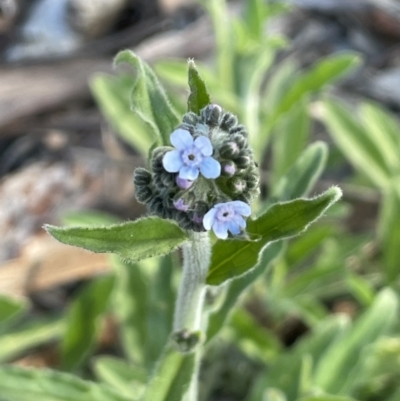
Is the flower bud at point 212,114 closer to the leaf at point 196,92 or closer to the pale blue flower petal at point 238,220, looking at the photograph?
the leaf at point 196,92

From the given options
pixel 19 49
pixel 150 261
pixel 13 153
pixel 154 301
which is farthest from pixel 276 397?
pixel 19 49

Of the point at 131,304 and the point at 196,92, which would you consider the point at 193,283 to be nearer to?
the point at 196,92

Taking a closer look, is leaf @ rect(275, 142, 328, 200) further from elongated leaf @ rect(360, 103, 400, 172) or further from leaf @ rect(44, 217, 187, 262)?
elongated leaf @ rect(360, 103, 400, 172)

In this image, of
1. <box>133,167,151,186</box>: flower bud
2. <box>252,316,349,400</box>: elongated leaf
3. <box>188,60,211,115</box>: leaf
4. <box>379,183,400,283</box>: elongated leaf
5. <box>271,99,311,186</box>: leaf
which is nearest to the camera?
<box>133,167,151,186</box>: flower bud

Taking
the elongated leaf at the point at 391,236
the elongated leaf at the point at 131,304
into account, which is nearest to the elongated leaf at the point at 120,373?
the elongated leaf at the point at 131,304

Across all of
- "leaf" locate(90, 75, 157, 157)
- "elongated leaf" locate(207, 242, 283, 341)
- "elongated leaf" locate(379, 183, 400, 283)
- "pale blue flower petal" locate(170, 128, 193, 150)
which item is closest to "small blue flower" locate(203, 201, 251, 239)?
"pale blue flower petal" locate(170, 128, 193, 150)

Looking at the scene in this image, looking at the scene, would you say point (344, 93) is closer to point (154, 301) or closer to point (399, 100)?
point (399, 100)
